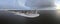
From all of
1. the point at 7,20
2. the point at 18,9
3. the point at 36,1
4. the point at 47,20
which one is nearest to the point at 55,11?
the point at 47,20

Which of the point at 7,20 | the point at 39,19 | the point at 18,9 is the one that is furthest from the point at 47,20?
the point at 7,20

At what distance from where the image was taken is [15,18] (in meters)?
0.90

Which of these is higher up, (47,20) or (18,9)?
(18,9)

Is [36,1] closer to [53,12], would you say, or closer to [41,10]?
[41,10]

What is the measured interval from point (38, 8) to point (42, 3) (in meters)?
0.07

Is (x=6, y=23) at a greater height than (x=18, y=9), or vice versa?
(x=18, y=9)

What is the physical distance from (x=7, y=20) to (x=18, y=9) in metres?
0.18

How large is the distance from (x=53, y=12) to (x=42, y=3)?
0.16 metres

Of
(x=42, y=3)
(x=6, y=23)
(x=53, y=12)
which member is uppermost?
(x=42, y=3)

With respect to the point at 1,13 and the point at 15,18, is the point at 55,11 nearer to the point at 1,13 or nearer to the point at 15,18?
the point at 15,18

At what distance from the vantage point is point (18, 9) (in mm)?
874

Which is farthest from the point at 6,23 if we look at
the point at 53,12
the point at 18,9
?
the point at 53,12

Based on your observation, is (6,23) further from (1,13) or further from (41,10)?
(41,10)

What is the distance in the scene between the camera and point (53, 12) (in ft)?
2.93
